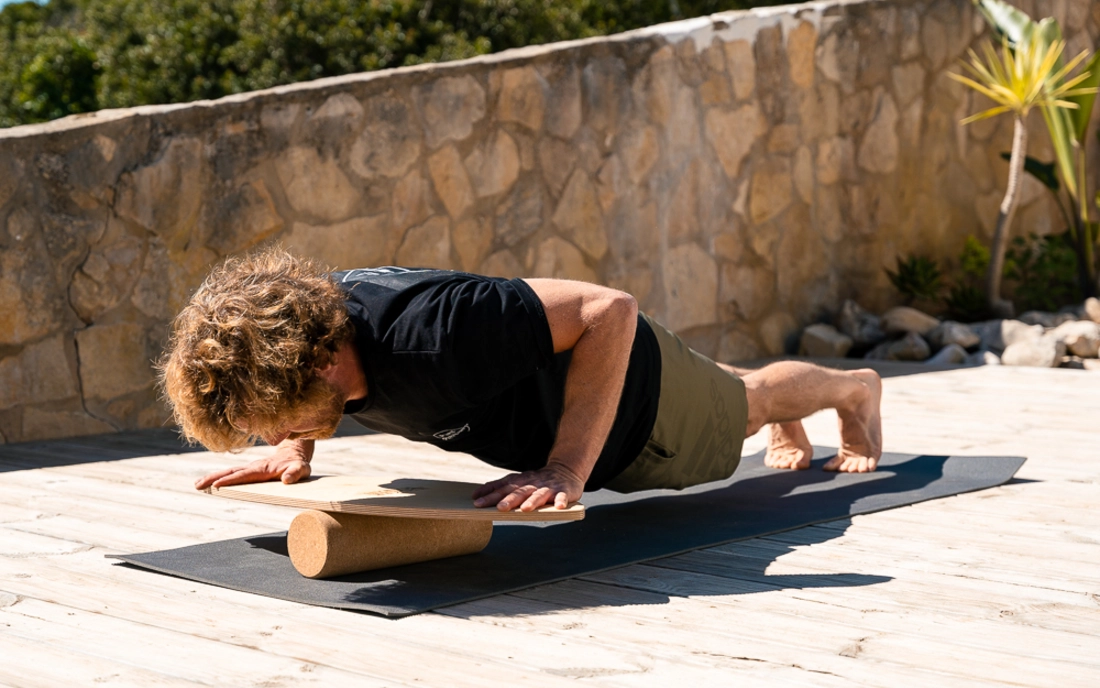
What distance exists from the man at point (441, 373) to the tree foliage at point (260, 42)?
18.7 feet

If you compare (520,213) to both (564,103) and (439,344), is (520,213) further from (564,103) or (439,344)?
(439,344)

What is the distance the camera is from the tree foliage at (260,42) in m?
7.93

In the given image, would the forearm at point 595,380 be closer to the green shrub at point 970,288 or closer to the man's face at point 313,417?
the man's face at point 313,417

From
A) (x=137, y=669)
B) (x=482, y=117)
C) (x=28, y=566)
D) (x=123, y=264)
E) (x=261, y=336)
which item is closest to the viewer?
(x=137, y=669)

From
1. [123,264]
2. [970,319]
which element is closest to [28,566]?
[123,264]

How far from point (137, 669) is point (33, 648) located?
0.66 feet

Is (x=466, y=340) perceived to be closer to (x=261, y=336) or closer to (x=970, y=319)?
(x=261, y=336)

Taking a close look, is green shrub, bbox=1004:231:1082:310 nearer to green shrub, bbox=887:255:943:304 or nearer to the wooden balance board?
green shrub, bbox=887:255:943:304

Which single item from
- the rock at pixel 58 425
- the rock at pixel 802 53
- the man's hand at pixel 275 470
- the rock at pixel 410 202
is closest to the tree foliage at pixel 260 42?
the rock at pixel 802 53

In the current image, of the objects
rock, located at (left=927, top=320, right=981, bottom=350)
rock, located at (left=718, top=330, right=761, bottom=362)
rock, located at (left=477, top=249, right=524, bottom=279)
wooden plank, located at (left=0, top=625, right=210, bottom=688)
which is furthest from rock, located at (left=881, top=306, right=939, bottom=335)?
wooden plank, located at (left=0, top=625, right=210, bottom=688)

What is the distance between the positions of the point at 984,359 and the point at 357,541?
13.0 ft

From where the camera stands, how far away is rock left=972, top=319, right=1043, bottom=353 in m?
5.49

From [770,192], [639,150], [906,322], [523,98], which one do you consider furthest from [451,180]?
[906,322]

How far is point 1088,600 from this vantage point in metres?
2.02
